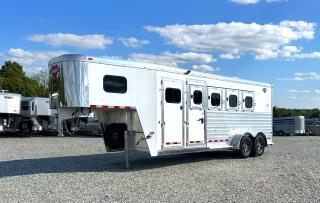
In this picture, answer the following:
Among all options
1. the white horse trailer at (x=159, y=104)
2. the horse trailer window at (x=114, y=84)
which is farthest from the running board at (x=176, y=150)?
the horse trailer window at (x=114, y=84)

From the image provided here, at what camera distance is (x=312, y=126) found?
42.9 meters

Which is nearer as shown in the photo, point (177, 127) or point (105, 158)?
point (177, 127)

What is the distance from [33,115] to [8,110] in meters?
2.10

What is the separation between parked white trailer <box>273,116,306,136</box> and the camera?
4062 cm

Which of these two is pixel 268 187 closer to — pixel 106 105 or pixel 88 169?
pixel 106 105

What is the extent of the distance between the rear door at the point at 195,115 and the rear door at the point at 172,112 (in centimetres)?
38

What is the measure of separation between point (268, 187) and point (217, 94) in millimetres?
5070

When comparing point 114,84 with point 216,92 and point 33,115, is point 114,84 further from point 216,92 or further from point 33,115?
point 33,115

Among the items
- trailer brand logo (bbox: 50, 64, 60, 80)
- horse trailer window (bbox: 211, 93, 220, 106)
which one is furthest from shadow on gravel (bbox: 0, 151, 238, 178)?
trailer brand logo (bbox: 50, 64, 60, 80)

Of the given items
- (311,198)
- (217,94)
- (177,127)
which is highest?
(217,94)

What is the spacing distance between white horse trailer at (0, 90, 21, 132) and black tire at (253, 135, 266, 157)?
1719 cm

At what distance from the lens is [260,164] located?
1316cm

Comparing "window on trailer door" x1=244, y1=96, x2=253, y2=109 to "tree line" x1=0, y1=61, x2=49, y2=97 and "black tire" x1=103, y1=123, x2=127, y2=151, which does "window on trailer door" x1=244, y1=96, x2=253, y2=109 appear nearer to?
"black tire" x1=103, y1=123, x2=127, y2=151

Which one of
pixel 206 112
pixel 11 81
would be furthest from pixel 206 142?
pixel 11 81
